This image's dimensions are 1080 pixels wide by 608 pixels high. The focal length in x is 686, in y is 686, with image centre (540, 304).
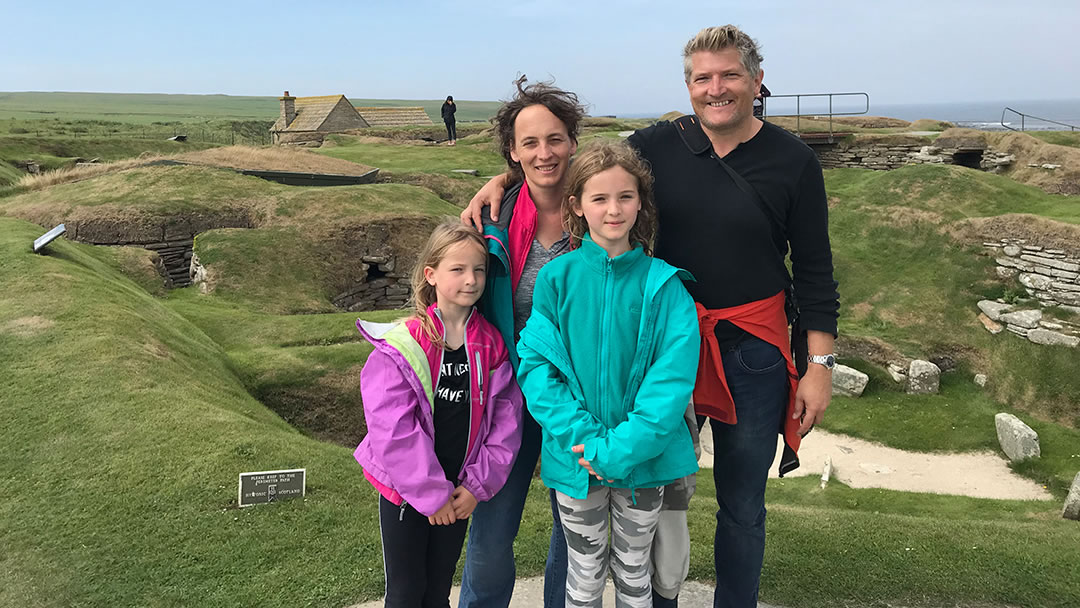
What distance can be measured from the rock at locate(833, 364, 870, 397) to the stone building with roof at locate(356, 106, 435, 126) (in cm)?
3020

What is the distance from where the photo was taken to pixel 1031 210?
16969 millimetres

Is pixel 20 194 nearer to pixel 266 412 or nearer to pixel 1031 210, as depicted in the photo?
pixel 266 412

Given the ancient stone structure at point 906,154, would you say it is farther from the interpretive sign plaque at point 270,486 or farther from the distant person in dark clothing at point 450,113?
the interpretive sign plaque at point 270,486

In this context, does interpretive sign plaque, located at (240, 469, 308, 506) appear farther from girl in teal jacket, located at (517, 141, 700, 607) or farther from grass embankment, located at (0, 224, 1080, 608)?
girl in teal jacket, located at (517, 141, 700, 607)

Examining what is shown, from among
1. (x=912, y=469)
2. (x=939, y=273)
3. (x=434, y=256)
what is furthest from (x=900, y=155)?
(x=434, y=256)

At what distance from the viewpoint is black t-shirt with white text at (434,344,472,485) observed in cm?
313

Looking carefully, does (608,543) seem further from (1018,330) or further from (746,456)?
(1018,330)

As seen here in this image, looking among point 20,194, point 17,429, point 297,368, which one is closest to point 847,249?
point 297,368

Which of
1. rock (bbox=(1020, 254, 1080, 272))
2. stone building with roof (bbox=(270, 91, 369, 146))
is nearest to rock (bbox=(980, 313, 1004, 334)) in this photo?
rock (bbox=(1020, 254, 1080, 272))

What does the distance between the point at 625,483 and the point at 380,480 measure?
43.1 inches

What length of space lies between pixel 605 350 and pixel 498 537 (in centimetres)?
102

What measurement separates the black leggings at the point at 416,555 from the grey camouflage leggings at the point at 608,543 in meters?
0.57

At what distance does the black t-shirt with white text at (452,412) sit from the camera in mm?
3129

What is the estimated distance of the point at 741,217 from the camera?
296cm
